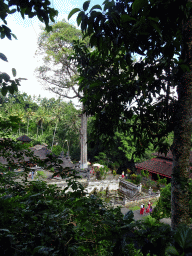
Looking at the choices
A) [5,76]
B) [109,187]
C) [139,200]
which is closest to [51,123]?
[109,187]

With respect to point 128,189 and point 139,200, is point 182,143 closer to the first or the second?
point 139,200

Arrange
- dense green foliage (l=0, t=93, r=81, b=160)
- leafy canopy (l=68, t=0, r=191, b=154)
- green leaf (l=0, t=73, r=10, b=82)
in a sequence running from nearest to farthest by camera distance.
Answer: leafy canopy (l=68, t=0, r=191, b=154) < green leaf (l=0, t=73, r=10, b=82) < dense green foliage (l=0, t=93, r=81, b=160)

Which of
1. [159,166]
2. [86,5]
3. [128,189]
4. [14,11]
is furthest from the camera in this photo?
[128,189]

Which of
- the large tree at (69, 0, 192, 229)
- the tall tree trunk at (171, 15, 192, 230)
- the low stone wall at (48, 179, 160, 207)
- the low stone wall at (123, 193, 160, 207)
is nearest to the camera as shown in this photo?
the large tree at (69, 0, 192, 229)

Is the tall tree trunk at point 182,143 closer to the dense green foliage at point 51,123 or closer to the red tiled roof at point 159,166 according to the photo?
the red tiled roof at point 159,166

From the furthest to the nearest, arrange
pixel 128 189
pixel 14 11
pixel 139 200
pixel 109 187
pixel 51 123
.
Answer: pixel 51 123 → pixel 109 187 → pixel 128 189 → pixel 139 200 → pixel 14 11

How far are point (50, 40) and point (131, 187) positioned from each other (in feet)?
55.3

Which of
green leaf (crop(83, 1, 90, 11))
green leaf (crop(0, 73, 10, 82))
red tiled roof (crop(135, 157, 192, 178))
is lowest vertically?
red tiled roof (crop(135, 157, 192, 178))

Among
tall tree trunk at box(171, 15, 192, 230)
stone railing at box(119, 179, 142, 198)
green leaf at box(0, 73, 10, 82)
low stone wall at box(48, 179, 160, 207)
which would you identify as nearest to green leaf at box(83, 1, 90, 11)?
green leaf at box(0, 73, 10, 82)

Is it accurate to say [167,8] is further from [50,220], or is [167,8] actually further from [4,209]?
[4,209]

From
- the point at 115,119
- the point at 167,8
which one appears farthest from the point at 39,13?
the point at 115,119

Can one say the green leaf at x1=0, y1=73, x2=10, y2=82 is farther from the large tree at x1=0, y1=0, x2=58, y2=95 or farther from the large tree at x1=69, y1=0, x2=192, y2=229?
the large tree at x1=69, y1=0, x2=192, y2=229

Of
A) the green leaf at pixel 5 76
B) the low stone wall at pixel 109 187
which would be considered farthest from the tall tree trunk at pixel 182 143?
the low stone wall at pixel 109 187

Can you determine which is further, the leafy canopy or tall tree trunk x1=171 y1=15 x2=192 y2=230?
tall tree trunk x1=171 y1=15 x2=192 y2=230
